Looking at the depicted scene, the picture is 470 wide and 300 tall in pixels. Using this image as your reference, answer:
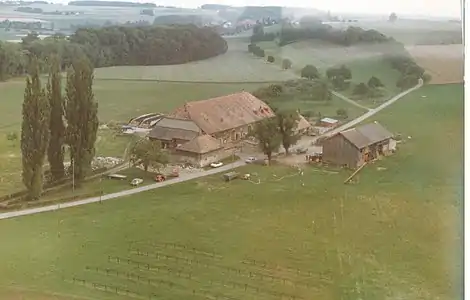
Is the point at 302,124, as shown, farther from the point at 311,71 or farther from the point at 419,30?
the point at 419,30

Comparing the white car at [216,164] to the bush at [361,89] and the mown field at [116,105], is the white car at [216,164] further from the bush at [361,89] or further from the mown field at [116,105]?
the bush at [361,89]

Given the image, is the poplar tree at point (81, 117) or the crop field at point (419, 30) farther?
the poplar tree at point (81, 117)

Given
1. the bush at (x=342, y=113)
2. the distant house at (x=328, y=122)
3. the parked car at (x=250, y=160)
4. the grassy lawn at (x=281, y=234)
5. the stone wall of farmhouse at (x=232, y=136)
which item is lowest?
the grassy lawn at (x=281, y=234)

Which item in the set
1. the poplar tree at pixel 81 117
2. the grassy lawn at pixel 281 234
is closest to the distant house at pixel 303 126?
the grassy lawn at pixel 281 234

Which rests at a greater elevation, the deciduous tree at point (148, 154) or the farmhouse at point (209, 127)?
the farmhouse at point (209, 127)

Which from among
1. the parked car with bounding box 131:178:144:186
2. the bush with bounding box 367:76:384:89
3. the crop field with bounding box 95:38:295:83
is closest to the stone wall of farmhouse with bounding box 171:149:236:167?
the parked car with bounding box 131:178:144:186

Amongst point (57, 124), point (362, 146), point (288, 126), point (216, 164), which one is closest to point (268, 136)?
point (288, 126)

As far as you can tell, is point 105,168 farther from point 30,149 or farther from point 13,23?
point 13,23
